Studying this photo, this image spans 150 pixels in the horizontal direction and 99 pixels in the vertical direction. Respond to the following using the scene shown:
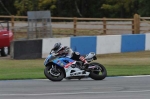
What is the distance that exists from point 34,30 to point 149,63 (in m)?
7.14

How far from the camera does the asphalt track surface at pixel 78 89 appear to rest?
38.6 feet

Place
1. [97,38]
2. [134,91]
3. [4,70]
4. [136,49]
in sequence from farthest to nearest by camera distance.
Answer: [136,49] < [97,38] < [4,70] < [134,91]

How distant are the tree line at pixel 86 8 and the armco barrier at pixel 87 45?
20774mm

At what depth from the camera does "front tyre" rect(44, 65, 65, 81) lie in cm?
1503

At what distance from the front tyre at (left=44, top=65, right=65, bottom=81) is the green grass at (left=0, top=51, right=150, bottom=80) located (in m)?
1.22

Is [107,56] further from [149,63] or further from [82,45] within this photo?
[149,63]

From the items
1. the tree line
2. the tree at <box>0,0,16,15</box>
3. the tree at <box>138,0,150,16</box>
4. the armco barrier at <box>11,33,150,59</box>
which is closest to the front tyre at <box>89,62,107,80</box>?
the armco barrier at <box>11,33,150,59</box>

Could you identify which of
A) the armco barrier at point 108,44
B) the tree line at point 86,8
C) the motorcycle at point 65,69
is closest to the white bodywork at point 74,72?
the motorcycle at point 65,69

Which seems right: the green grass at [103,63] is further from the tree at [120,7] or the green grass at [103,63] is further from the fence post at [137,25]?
the tree at [120,7]

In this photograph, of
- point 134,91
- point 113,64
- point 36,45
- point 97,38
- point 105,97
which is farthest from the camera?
point 97,38

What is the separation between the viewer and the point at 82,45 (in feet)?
82.0

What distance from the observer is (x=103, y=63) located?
2169 cm

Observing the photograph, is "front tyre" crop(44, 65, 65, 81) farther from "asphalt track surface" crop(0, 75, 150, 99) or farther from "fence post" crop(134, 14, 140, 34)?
"fence post" crop(134, 14, 140, 34)

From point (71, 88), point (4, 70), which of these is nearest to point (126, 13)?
point (4, 70)
